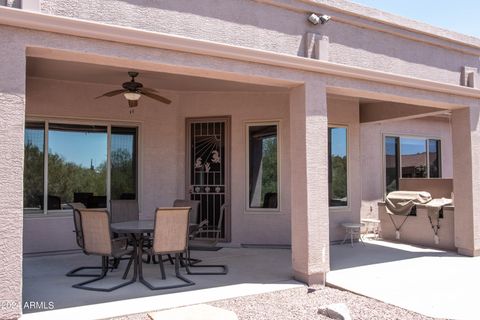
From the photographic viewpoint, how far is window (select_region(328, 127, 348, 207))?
9.94 meters

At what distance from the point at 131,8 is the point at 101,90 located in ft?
13.0

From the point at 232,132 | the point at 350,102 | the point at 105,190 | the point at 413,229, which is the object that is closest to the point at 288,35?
the point at 232,132

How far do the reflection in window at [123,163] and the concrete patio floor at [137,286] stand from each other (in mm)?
1604

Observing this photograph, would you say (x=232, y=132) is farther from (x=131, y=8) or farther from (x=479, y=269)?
(x=479, y=269)

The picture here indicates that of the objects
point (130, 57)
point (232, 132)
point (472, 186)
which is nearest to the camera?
point (130, 57)

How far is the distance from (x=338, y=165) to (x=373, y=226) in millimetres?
2366

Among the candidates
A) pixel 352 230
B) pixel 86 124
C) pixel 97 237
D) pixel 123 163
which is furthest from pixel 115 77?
pixel 352 230

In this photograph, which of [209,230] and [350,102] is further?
[350,102]

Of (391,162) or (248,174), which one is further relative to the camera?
(391,162)

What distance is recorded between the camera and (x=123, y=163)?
9016 mm

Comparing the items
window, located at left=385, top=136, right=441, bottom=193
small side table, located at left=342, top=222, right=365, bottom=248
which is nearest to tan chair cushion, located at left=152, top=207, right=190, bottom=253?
small side table, located at left=342, top=222, right=365, bottom=248

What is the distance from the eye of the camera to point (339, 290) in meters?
5.88

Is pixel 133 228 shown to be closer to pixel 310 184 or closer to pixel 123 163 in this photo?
pixel 310 184

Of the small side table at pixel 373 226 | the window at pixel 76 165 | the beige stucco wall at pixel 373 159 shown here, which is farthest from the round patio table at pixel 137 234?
the beige stucco wall at pixel 373 159
